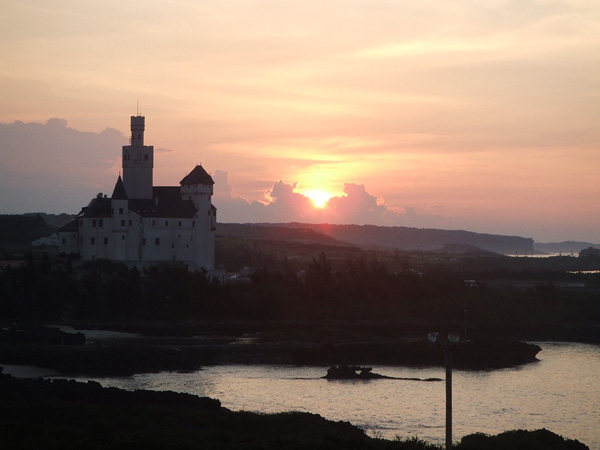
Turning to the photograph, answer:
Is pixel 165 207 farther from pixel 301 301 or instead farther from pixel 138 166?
pixel 301 301

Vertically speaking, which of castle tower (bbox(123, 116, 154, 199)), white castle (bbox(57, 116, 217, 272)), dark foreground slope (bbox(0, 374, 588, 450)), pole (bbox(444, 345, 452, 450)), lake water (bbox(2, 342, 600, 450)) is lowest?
lake water (bbox(2, 342, 600, 450))

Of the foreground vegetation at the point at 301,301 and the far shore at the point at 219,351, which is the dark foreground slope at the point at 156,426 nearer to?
the far shore at the point at 219,351

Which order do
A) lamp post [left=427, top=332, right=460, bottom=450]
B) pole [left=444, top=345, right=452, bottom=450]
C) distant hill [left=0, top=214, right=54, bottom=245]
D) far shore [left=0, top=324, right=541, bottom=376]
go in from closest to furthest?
lamp post [left=427, top=332, right=460, bottom=450], pole [left=444, top=345, right=452, bottom=450], far shore [left=0, top=324, right=541, bottom=376], distant hill [left=0, top=214, right=54, bottom=245]

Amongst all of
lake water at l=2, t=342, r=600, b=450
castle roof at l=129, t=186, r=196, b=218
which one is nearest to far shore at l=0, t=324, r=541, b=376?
lake water at l=2, t=342, r=600, b=450

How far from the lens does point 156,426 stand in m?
40.0

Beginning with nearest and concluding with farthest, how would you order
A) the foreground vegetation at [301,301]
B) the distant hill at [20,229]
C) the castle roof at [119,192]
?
the foreground vegetation at [301,301], the castle roof at [119,192], the distant hill at [20,229]

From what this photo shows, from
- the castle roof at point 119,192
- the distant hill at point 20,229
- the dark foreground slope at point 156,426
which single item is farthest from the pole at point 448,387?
the distant hill at point 20,229

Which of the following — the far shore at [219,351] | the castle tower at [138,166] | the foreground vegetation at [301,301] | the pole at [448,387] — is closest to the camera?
the pole at [448,387]

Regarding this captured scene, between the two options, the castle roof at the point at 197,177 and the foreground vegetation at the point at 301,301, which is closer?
the foreground vegetation at the point at 301,301

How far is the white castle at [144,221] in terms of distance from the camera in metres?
90.3

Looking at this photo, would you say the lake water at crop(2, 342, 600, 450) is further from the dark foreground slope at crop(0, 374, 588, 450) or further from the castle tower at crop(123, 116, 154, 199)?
the castle tower at crop(123, 116, 154, 199)

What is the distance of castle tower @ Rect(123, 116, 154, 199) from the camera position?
94.6m

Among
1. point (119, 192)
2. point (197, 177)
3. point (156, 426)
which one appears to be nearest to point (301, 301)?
point (197, 177)

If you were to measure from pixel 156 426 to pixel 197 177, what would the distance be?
55339 millimetres
